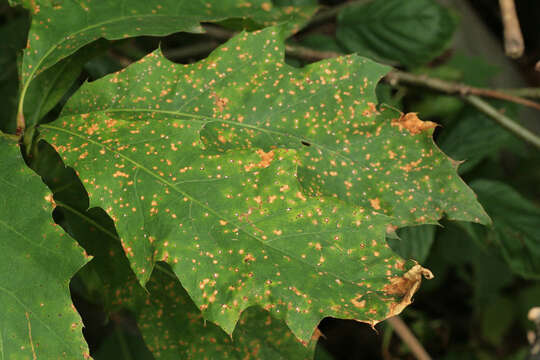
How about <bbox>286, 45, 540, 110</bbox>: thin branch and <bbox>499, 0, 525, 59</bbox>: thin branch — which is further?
<bbox>286, 45, 540, 110</bbox>: thin branch

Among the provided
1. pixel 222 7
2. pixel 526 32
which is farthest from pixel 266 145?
pixel 526 32

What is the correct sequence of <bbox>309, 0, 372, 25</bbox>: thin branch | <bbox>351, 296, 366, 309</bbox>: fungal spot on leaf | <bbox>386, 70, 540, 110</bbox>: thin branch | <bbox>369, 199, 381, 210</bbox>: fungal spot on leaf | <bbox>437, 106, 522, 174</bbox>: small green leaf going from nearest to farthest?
1. <bbox>351, 296, 366, 309</bbox>: fungal spot on leaf
2. <bbox>369, 199, 381, 210</bbox>: fungal spot on leaf
3. <bbox>386, 70, 540, 110</bbox>: thin branch
4. <bbox>437, 106, 522, 174</bbox>: small green leaf
5. <bbox>309, 0, 372, 25</bbox>: thin branch

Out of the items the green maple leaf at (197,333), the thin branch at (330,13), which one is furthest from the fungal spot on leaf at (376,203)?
the thin branch at (330,13)

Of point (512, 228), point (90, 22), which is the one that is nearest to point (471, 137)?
point (512, 228)

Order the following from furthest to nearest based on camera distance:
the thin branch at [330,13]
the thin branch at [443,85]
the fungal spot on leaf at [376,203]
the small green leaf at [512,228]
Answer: the thin branch at [330,13]
the small green leaf at [512,228]
the thin branch at [443,85]
the fungal spot on leaf at [376,203]

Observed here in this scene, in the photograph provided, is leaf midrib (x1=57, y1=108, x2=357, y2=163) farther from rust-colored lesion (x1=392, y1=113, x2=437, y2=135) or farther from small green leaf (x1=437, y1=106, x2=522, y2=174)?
small green leaf (x1=437, y1=106, x2=522, y2=174)

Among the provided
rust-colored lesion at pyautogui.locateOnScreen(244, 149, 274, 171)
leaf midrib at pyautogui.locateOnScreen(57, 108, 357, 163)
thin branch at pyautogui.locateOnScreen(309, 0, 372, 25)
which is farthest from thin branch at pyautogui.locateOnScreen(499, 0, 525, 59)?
thin branch at pyautogui.locateOnScreen(309, 0, 372, 25)

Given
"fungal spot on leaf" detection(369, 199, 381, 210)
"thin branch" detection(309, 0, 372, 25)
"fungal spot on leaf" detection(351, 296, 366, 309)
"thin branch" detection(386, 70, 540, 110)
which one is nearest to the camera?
"fungal spot on leaf" detection(351, 296, 366, 309)

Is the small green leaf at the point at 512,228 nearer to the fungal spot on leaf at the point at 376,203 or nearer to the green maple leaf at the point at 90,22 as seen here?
the fungal spot on leaf at the point at 376,203
